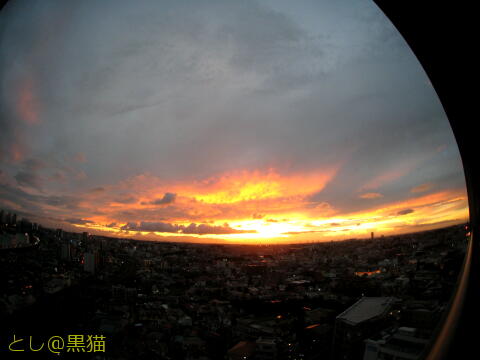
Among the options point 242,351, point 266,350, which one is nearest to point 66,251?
point 242,351

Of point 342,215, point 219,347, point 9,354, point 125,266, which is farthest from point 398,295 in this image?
point 125,266

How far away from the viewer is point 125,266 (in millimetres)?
3783

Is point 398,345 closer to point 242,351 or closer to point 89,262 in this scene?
point 242,351

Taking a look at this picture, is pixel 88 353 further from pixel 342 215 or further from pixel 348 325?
pixel 342 215

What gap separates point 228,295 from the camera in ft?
11.4

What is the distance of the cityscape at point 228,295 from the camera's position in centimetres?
208

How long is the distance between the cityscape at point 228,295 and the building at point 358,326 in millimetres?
11

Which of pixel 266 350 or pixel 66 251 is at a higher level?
pixel 66 251

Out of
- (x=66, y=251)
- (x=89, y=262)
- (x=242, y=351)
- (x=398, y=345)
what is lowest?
(x=242, y=351)

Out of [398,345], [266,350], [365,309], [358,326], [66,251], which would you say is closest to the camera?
[398,345]

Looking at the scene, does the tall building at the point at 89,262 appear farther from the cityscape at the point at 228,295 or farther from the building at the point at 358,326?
the building at the point at 358,326

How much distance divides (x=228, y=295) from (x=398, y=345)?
2.25 metres

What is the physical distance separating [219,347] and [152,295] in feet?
3.89

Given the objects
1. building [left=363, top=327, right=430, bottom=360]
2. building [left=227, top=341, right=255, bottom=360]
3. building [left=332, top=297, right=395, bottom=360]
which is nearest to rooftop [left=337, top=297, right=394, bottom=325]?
building [left=332, top=297, right=395, bottom=360]
